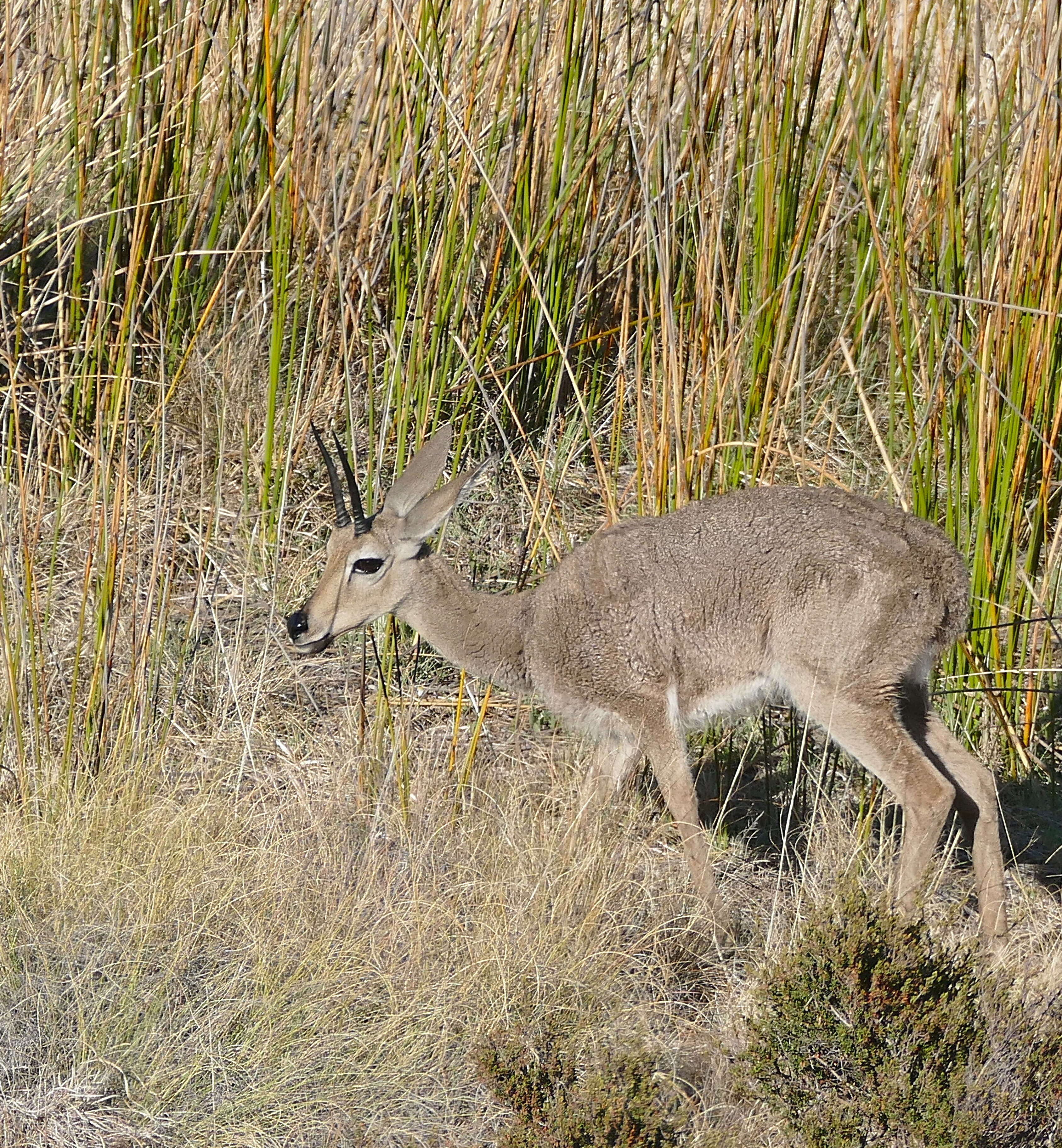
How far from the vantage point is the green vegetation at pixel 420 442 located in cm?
404

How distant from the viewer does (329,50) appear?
6027 millimetres

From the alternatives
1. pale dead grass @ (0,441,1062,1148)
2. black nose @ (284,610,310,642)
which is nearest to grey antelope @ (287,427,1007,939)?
black nose @ (284,610,310,642)

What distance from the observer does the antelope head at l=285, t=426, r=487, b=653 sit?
5.15m

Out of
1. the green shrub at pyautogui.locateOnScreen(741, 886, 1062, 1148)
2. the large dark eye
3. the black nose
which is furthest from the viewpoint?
the large dark eye

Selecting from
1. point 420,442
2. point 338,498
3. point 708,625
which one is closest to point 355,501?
point 338,498

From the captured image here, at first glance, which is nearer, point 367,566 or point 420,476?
point 420,476

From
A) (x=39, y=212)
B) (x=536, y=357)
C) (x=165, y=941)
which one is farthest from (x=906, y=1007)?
(x=39, y=212)

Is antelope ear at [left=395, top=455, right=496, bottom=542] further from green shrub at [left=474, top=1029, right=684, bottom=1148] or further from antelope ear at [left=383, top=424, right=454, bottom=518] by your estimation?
green shrub at [left=474, top=1029, right=684, bottom=1148]

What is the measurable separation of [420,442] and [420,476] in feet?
1.32

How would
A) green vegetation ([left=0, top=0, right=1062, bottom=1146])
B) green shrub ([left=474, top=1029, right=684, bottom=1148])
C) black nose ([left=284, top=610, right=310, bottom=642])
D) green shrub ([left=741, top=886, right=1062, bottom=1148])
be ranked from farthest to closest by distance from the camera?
black nose ([left=284, top=610, right=310, bottom=642])
green vegetation ([left=0, top=0, right=1062, bottom=1146])
green shrub ([left=741, top=886, right=1062, bottom=1148])
green shrub ([left=474, top=1029, right=684, bottom=1148])

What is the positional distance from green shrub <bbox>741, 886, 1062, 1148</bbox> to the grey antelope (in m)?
1.00

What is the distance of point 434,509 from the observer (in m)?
5.26

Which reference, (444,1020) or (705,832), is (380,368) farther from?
(444,1020)

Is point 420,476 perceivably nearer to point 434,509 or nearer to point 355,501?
point 434,509
